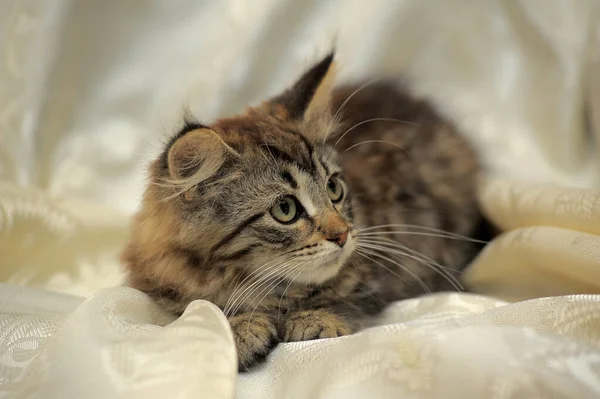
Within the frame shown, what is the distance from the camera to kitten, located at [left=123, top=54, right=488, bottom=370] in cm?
116

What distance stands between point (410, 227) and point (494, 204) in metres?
0.26

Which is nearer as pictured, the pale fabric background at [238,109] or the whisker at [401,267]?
the pale fabric background at [238,109]

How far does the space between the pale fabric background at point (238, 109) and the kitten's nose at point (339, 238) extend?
8.2 inches

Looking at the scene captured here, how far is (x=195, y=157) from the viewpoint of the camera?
112cm

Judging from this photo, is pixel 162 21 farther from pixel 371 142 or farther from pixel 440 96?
pixel 440 96

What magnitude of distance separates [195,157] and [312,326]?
1.37 feet

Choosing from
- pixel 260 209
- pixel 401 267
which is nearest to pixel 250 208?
pixel 260 209

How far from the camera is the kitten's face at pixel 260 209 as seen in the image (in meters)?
1.16

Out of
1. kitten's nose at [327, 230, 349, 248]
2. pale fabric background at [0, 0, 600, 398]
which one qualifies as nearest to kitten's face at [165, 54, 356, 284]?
kitten's nose at [327, 230, 349, 248]

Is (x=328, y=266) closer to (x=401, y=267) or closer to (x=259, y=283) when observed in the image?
(x=259, y=283)

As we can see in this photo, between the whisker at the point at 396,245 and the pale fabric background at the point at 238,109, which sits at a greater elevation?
the pale fabric background at the point at 238,109

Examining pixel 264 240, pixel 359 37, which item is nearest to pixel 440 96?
pixel 359 37

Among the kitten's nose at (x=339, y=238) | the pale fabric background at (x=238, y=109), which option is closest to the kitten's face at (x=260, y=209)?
the kitten's nose at (x=339, y=238)

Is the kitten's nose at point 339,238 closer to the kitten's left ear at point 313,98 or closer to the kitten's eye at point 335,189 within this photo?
the kitten's eye at point 335,189
